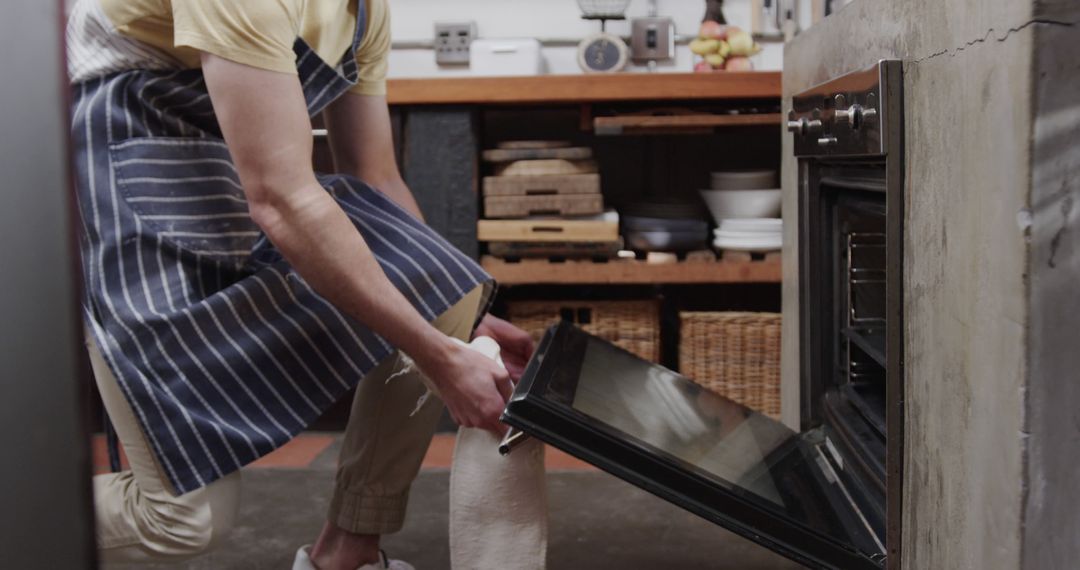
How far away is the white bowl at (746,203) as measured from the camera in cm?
305

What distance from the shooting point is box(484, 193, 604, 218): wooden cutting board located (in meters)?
2.96

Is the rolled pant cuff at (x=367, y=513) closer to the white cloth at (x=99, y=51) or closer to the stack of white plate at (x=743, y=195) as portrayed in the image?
the white cloth at (x=99, y=51)

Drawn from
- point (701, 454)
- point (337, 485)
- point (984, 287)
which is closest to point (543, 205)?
point (337, 485)

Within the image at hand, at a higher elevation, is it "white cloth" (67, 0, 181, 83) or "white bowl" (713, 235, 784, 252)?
"white cloth" (67, 0, 181, 83)

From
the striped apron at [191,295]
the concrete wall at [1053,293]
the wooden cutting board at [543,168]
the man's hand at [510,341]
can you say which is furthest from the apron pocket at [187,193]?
the wooden cutting board at [543,168]

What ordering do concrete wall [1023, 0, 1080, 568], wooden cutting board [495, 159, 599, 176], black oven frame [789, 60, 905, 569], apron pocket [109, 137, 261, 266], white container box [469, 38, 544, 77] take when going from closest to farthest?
concrete wall [1023, 0, 1080, 568] < black oven frame [789, 60, 905, 569] < apron pocket [109, 137, 261, 266] < wooden cutting board [495, 159, 599, 176] < white container box [469, 38, 544, 77]

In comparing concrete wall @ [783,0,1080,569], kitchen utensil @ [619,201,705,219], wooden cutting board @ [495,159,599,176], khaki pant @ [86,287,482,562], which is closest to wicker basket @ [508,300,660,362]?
kitchen utensil @ [619,201,705,219]

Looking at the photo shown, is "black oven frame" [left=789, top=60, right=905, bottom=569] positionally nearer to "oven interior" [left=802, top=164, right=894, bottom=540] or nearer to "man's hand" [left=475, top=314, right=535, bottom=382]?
"oven interior" [left=802, top=164, right=894, bottom=540]

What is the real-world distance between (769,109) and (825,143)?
1630 millimetres

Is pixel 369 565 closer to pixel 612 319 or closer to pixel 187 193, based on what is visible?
pixel 187 193

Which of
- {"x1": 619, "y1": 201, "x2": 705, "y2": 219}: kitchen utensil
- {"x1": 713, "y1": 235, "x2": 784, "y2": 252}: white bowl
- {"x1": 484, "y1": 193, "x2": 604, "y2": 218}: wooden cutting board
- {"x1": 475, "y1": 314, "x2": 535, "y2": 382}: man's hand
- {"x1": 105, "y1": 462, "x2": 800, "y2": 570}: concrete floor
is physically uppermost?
{"x1": 484, "y1": 193, "x2": 604, "y2": 218}: wooden cutting board

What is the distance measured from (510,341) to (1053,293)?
→ 3.86 feet

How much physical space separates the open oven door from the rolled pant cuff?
407mm

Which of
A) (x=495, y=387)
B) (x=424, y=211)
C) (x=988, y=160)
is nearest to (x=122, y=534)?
(x=495, y=387)
